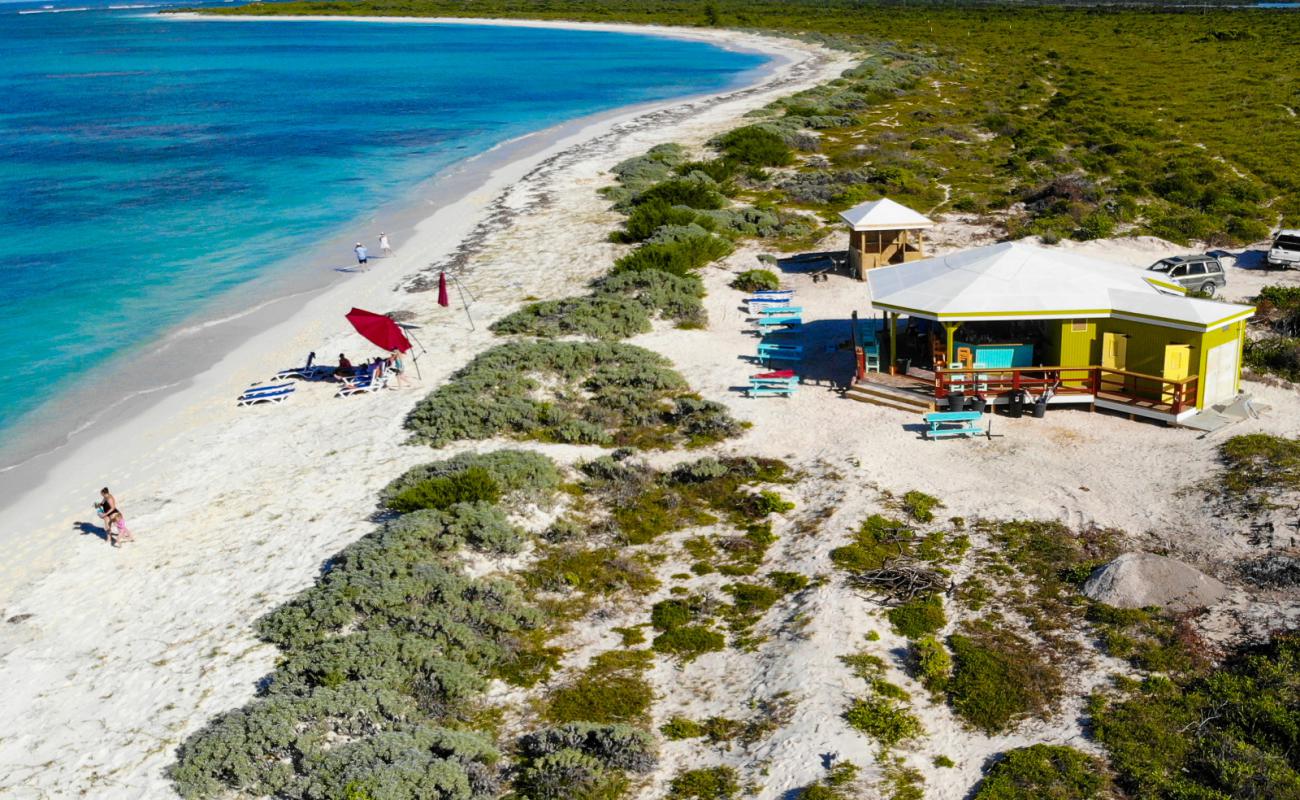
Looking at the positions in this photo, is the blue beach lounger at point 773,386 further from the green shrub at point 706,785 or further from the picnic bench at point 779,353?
the green shrub at point 706,785

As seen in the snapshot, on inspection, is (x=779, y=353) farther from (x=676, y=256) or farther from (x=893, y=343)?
(x=676, y=256)

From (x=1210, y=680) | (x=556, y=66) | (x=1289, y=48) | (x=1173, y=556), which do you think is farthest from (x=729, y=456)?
(x=556, y=66)

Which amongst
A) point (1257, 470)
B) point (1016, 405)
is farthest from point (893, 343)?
point (1257, 470)

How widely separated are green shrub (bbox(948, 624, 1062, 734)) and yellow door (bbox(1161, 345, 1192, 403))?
9.84 m

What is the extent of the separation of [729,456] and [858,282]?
13.0m

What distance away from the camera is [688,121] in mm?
68312

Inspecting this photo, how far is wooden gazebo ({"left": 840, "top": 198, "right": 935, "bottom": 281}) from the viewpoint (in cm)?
3116

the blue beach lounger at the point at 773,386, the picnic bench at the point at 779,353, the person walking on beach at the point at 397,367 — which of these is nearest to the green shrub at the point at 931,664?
the blue beach lounger at the point at 773,386

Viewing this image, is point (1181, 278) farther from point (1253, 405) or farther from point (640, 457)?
point (640, 457)

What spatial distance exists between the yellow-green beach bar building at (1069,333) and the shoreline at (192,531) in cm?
1244

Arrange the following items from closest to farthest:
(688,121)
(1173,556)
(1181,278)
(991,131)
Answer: (1173,556)
(1181,278)
(991,131)
(688,121)

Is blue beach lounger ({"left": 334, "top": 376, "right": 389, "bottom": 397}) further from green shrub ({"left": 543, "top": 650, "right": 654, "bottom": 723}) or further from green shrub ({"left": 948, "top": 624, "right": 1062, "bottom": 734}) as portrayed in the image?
green shrub ({"left": 948, "top": 624, "right": 1062, "bottom": 734})

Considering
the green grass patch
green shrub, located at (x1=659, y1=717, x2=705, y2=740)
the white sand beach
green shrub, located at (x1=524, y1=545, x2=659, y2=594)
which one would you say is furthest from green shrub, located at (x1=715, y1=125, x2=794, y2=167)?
green shrub, located at (x1=659, y1=717, x2=705, y2=740)

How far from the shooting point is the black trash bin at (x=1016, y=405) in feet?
71.4
